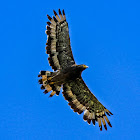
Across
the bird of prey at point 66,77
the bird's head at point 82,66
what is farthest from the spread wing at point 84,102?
the bird's head at point 82,66

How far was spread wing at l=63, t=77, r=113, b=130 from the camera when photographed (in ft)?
73.0

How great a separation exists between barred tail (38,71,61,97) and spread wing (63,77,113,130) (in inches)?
23.3

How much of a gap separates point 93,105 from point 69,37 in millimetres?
4538

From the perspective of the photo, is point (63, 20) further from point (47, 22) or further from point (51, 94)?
point (51, 94)

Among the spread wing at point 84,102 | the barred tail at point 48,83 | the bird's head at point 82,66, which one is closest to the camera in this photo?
the bird's head at point 82,66

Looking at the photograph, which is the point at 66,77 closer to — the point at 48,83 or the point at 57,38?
the point at 48,83

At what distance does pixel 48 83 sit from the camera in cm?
2181

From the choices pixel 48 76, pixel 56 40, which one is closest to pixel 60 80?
pixel 48 76

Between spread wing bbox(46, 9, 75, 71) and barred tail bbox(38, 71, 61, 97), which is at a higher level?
spread wing bbox(46, 9, 75, 71)

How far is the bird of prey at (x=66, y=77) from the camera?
21281mm

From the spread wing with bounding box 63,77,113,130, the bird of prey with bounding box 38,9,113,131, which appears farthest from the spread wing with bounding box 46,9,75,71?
the spread wing with bounding box 63,77,113,130

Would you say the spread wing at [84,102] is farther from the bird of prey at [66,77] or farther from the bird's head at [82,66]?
the bird's head at [82,66]

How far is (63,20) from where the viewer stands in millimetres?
21312

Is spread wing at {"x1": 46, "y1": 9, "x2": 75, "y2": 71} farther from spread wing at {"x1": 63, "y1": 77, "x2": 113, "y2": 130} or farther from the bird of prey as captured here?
spread wing at {"x1": 63, "y1": 77, "x2": 113, "y2": 130}
